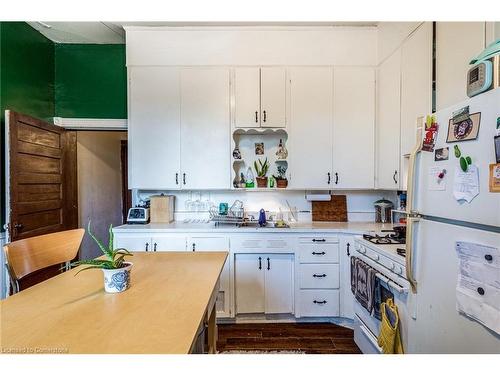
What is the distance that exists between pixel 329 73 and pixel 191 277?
2536mm

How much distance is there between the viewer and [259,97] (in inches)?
114

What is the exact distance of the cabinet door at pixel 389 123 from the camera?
8.19ft

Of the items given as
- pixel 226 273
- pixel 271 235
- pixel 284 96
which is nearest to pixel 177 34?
pixel 284 96

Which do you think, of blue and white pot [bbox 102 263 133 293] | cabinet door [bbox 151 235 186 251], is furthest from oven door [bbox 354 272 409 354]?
cabinet door [bbox 151 235 186 251]

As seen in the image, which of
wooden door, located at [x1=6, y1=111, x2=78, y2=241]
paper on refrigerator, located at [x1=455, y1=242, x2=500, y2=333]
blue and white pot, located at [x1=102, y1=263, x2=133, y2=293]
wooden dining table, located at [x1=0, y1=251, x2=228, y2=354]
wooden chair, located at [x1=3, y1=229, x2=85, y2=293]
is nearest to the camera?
wooden dining table, located at [x1=0, y1=251, x2=228, y2=354]

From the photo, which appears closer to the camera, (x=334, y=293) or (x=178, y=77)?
(x=334, y=293)

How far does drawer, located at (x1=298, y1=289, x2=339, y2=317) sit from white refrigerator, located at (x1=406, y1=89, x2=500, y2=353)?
116 cm

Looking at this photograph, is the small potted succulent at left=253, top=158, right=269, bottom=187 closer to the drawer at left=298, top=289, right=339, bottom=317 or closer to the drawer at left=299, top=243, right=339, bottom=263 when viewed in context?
the drawer at left=299, top=243, right=339, bottom=263

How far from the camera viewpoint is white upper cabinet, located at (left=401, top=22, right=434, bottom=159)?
206 centimetres

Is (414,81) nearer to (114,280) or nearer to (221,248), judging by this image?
(221,248)

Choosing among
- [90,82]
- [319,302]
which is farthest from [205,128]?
[319,302]

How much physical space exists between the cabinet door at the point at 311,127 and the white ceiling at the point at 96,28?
21.8 inches

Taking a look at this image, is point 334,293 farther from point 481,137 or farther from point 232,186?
point 481,137
